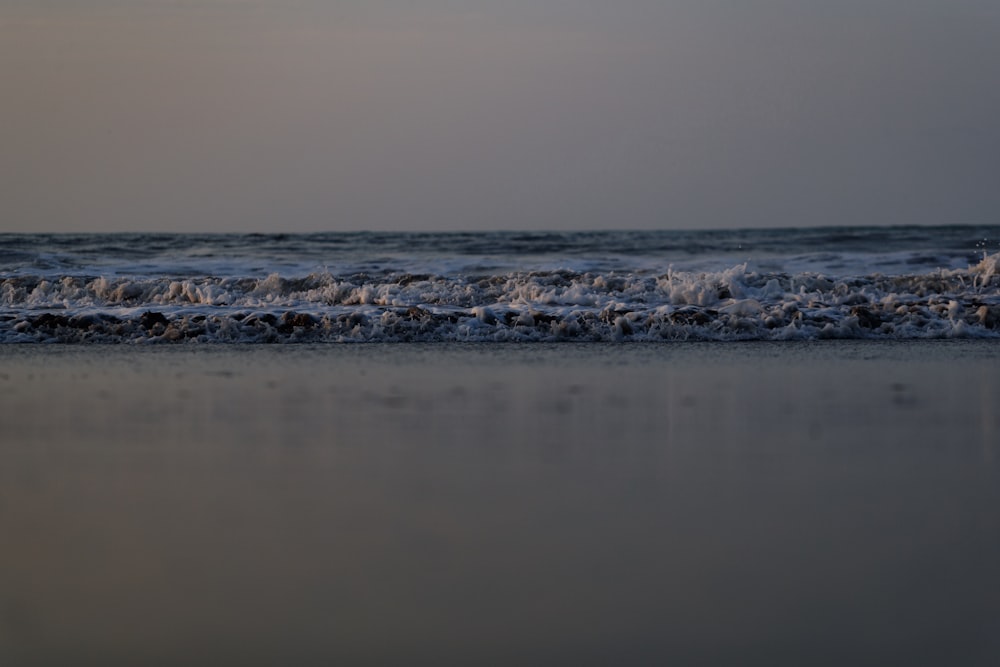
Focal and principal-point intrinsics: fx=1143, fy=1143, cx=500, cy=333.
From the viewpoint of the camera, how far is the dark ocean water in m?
7.86

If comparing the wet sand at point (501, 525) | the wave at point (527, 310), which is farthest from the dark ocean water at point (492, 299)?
the wet sand at point (501, 525)

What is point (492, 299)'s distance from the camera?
32.4ft

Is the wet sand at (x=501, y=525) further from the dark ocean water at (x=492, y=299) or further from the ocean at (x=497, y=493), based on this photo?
the dark ocean water at (x=492, y=299)

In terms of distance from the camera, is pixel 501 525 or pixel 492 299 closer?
pixel 501 525

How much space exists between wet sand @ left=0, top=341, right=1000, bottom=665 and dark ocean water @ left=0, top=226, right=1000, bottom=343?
2716 mm

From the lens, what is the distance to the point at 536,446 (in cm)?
366

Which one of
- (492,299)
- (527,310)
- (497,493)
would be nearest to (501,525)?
(497,493)

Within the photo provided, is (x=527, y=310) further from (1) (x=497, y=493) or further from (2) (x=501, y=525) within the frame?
(2) (x=501, y=525)

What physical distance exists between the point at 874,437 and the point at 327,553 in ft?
7.04

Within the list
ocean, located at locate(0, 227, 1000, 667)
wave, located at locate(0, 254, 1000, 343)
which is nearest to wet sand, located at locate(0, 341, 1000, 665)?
ocean, located at locate(0, 227, 1000, 667)

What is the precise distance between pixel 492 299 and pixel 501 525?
24.0 feet

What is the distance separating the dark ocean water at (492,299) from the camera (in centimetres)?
786

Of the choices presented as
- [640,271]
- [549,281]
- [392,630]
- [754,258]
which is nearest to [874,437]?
[392,630]

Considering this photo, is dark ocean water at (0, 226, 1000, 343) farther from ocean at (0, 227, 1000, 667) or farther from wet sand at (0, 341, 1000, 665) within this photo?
wet sand at (0, 341, 1000, 665)
